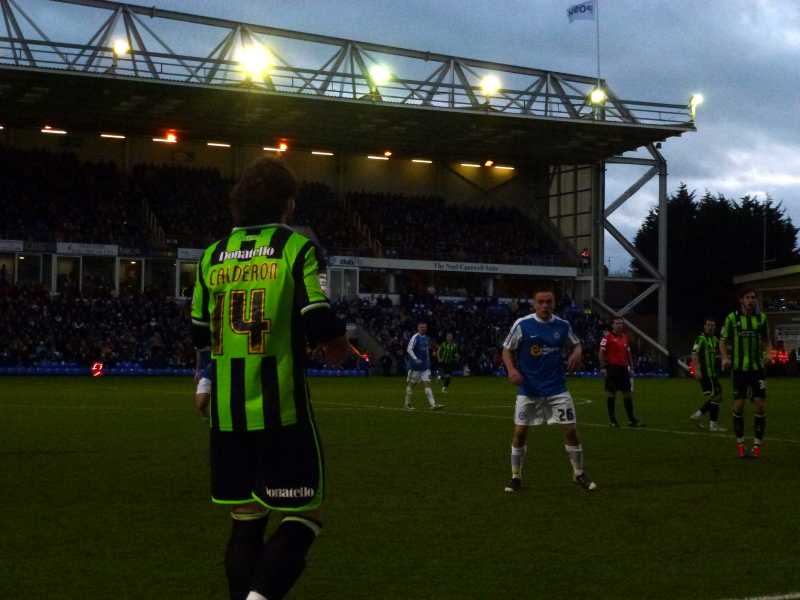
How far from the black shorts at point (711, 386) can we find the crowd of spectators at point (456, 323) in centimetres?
3156

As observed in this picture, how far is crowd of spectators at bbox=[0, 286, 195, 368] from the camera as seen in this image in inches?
1845

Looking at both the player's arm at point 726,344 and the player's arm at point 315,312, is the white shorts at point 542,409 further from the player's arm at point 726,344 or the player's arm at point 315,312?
the player's arm at point 315,312

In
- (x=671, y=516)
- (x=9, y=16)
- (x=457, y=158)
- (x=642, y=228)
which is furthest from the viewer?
(x=642, y=228)

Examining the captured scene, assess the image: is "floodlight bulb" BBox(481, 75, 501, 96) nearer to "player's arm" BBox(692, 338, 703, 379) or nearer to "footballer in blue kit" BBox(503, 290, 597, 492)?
"player's arm" BBox(692, 338, 703, 379)

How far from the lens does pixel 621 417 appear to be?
2473 cm

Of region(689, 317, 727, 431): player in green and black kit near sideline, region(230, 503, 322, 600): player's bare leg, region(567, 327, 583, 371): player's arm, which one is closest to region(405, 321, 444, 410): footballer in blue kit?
region(689, 317, 727, 431): player in green and black kit near sideline

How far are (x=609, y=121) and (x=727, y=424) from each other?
37236 mm

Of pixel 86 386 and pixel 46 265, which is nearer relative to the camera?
pixel 86 386

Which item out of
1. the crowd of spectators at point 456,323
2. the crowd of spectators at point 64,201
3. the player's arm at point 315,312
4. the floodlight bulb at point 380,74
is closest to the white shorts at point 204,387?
the player's arm at point 315,312

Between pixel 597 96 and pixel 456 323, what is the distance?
45.0 ft

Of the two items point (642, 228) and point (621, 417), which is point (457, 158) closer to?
point (642, 228)

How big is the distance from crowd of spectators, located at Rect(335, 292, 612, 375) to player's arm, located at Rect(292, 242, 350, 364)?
47.8 meters

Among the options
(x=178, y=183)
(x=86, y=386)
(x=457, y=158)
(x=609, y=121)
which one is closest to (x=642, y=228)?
(x=457, y=158)

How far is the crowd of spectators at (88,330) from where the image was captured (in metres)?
46.9
